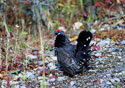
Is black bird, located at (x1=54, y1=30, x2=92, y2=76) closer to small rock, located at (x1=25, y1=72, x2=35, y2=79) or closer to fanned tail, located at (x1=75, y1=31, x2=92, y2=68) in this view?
fanned tail, located at (x1=75, y1=31, x2=92, y2=68)

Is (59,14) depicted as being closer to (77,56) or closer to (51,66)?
(51,66)

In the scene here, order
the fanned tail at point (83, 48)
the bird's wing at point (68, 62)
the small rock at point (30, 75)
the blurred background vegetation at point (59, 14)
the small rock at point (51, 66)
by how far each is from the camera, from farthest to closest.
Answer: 1. the blurred background vegetation at point (59, 14)
2. the small rock at point (51, 66)
3. the small rock at point (30, 75)
4. the bird's wing at point (68, 62)
5. the fanned tail at point (83, 48)

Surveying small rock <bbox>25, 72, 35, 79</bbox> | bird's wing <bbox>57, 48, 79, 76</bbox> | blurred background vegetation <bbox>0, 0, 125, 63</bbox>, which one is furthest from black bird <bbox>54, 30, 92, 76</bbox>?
blurred background vegetation <bbox>0, 0, 125, 63</bbox>

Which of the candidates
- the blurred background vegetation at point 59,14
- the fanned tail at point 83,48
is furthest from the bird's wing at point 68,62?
the blurred background vegetation at point 59,14

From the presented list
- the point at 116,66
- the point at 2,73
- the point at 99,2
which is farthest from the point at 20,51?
the point at 99,2

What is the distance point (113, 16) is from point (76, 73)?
4737mm

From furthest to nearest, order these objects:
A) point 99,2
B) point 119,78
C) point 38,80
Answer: point 99,2 → point 38,80 → point 119,78

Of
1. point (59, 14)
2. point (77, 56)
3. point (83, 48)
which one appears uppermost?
point (59, 14)

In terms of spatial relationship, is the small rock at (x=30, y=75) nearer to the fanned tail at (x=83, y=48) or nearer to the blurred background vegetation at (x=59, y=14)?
the fanned tail at (x=83, y=48)

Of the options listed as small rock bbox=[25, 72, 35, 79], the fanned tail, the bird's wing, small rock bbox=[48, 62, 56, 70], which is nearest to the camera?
the fanned tail

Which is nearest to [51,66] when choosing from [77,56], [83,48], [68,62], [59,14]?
[68,62]

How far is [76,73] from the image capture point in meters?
4.37

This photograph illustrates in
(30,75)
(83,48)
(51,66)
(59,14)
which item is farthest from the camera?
(59,14)

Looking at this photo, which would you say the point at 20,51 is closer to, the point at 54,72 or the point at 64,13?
the point at 54,72
